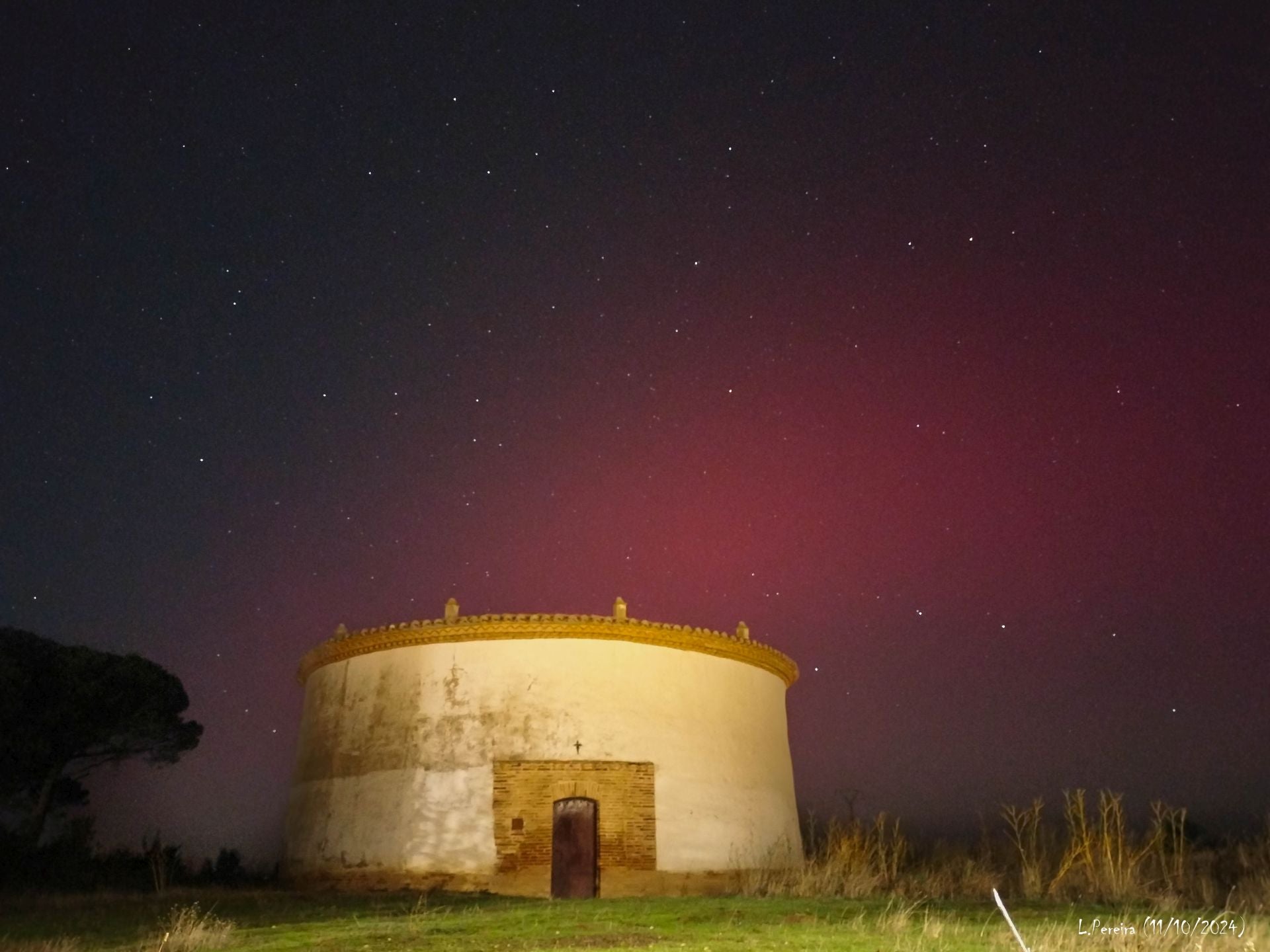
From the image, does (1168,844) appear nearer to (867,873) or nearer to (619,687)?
(867,873)

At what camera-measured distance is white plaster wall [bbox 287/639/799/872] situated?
17672mm

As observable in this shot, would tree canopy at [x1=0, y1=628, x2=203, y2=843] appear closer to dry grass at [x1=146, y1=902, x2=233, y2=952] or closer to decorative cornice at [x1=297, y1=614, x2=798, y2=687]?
decorative cornice at [x1=297, y1=614, x2=798, y2=687]

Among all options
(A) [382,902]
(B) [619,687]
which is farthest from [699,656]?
(A) [382,902]

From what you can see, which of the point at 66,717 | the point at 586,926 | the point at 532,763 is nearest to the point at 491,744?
the point at 532,763

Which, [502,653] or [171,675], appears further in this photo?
[171,675]

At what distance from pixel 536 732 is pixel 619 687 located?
1526 mm

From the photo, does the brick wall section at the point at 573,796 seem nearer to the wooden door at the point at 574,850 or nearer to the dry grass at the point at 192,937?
the wooden door at the point at 574,850

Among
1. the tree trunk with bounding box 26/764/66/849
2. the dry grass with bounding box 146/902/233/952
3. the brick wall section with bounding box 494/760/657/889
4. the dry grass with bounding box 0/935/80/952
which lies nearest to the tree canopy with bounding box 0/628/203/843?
the tree trunk with bounding box 26/764/66/849

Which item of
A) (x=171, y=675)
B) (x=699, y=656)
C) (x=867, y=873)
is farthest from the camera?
(x=171, y=675)

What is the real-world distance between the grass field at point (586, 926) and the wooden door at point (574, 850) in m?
1.92

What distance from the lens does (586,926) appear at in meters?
10.9

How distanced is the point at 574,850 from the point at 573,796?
30.7 inches

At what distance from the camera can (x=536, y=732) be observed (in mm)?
17875

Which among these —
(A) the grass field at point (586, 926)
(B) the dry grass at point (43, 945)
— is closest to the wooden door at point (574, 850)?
(A) the grass field at point (586, 926)
